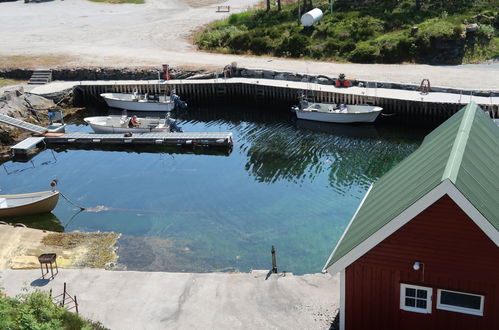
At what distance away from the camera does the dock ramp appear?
48.5 metres

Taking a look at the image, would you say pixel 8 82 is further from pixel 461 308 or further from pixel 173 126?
pixel 461 308

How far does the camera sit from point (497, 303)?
1661 cm

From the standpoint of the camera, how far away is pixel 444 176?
16.1 meters

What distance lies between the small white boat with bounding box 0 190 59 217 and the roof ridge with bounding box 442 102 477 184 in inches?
880

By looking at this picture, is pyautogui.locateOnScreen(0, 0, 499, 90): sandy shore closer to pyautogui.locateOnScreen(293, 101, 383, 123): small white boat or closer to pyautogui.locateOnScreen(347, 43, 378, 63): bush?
pyautogui.locateOnScreen(347, 43, 378, 63): bush

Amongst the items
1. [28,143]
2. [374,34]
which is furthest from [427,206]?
[374,34]

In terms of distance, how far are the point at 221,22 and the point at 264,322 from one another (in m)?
57.2

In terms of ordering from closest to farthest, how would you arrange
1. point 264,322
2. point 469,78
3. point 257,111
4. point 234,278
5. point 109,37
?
point 264,322 < point 234,278 < point 469,78 < point 257,111 < point 109,37

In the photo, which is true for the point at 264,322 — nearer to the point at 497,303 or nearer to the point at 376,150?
the point at 497,303

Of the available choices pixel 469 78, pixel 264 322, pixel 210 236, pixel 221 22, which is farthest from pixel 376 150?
pixel 221 22

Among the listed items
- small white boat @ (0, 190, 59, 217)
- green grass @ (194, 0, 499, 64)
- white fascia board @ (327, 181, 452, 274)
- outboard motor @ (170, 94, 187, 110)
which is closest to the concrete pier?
outboard motor @ (170, 94, 187, 110)

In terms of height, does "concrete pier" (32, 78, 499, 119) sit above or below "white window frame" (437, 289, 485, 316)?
above

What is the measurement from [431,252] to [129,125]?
119ft

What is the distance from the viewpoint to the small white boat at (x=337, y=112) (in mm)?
48406
